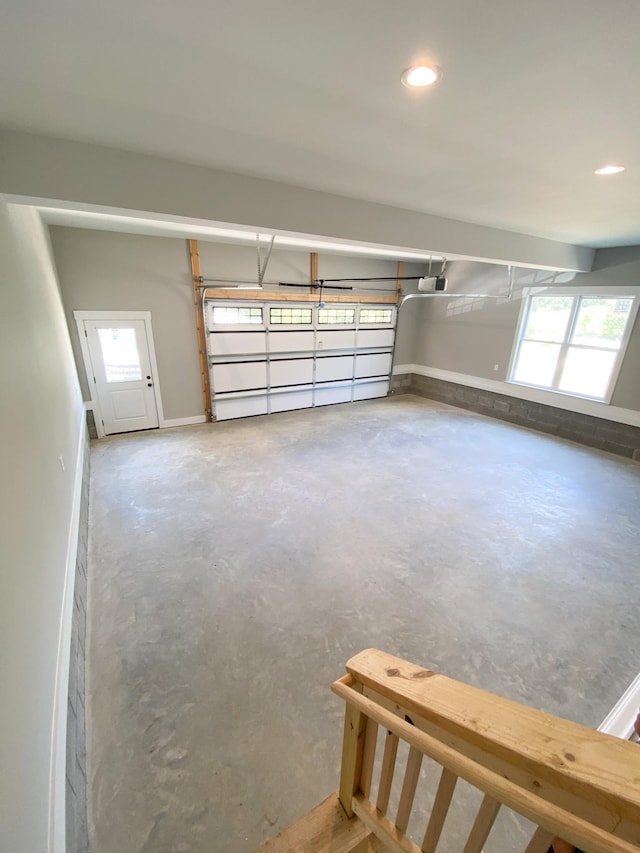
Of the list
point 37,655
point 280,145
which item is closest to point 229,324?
point 280,145

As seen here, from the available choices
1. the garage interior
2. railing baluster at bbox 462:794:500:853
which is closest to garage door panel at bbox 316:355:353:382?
the garage interior

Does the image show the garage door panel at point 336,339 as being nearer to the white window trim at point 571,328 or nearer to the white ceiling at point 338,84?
the white window trim at point 571,328

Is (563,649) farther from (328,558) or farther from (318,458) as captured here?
(318,458)

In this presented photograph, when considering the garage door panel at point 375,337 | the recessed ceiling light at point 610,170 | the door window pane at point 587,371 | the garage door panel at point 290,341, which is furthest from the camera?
the garage door panel at point 375,337

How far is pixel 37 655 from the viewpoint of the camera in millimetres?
1241

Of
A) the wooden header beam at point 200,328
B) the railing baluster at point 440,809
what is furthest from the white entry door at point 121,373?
the railing baluster at point 440,809

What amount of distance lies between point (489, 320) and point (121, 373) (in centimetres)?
677

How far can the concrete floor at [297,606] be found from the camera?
62.2 inches

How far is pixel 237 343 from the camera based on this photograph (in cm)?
605

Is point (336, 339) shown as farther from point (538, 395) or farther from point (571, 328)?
point (571, 328)

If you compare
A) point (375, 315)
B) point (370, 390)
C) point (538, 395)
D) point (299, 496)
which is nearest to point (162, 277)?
point (299, 496)

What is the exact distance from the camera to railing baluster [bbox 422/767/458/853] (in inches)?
35.8

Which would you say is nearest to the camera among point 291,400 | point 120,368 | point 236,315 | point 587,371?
point 120,368

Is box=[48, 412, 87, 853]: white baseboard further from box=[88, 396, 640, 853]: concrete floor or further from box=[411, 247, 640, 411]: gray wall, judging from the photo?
box=[411, 247, 640, 411]: gray wall
